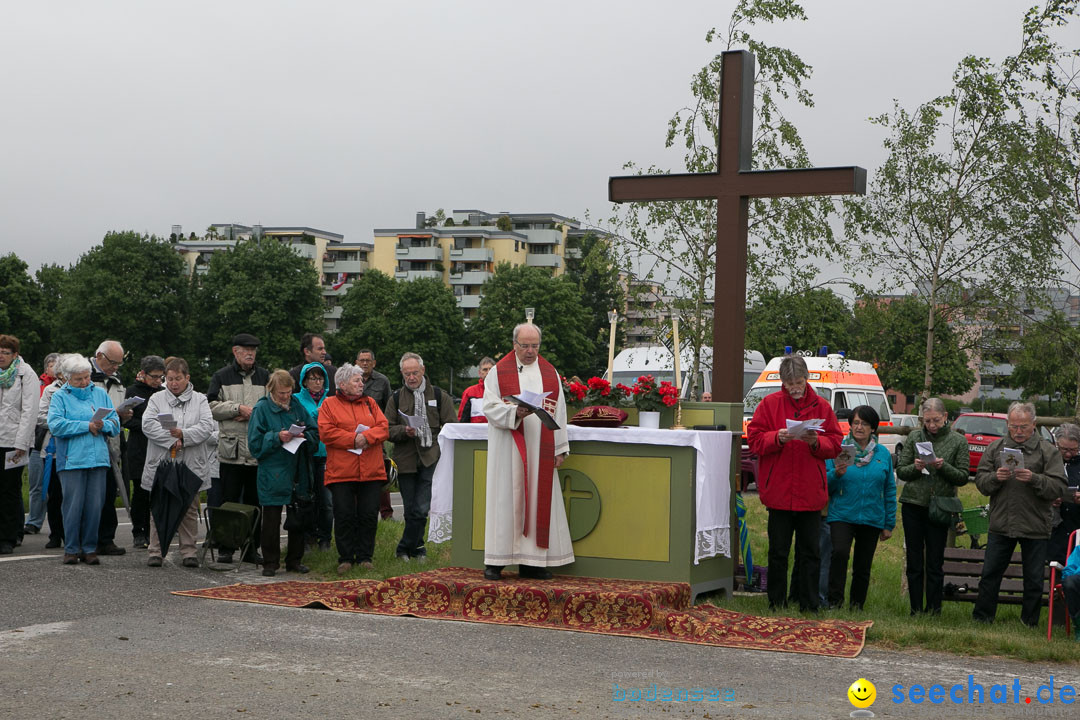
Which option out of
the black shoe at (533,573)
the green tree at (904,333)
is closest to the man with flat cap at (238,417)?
the black shoe at (533,573)

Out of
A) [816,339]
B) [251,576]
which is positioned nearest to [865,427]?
[251,576]

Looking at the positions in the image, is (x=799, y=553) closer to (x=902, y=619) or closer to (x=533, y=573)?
(x=902, y=619)

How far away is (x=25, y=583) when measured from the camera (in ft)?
30.9

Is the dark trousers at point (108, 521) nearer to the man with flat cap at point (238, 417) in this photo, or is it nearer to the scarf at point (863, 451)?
the man with flat cap at point (238, 417)

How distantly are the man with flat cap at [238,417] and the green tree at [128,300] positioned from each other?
4758cm

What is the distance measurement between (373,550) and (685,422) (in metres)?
3.23

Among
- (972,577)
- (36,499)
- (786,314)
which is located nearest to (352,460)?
(36,499)

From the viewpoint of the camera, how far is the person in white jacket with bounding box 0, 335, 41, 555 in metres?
11.1

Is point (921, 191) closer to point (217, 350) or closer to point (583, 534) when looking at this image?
point (583, 534)

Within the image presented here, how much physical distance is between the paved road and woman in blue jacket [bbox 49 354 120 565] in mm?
1503

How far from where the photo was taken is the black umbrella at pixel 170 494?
414 inches

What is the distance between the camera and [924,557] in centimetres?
980

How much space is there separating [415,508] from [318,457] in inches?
41.6

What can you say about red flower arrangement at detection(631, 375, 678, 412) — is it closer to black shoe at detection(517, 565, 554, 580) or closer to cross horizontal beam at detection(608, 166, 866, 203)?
black shoe at detection(517, 565, 554, 580)
